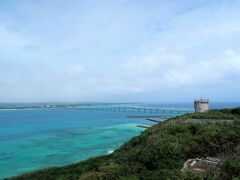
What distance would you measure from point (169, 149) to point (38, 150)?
22024 mm

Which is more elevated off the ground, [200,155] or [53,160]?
[200,155]

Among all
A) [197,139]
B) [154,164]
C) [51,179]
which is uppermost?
[197,139]

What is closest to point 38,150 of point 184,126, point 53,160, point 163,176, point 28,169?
point 53,160

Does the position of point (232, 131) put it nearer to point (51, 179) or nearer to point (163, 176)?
point (163, 176)

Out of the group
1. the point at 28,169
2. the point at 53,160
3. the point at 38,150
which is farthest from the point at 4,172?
the point at 38,150

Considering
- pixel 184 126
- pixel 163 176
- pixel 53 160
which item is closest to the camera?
pixel 163 176

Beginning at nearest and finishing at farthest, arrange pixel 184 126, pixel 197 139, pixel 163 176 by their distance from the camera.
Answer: pixel 163 176 → pixel 197 139 → pixel 184 126

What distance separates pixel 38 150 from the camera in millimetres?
26922

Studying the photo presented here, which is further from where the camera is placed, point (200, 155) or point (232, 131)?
point (232, 131)

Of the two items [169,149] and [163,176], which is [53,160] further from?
[163,176]

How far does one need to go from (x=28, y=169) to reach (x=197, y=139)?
1557 centimetres

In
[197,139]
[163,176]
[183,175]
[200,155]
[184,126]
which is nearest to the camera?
[183,175]

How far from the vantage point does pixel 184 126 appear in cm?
1152

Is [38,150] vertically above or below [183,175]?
below
